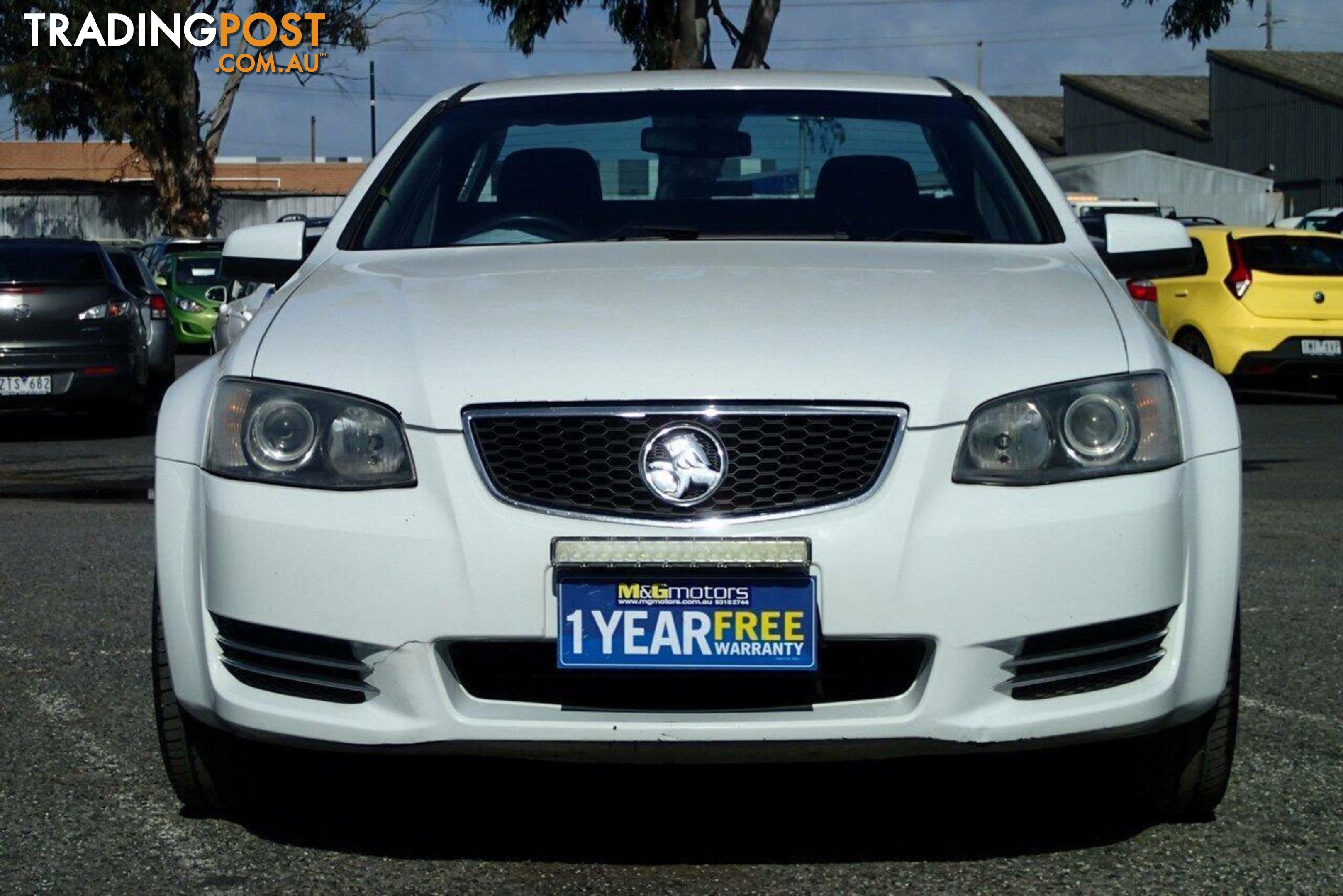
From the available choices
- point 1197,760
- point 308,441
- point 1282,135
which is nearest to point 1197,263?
point 1197,760

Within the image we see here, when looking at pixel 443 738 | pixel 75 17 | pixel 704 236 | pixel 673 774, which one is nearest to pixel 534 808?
pixel 673 774

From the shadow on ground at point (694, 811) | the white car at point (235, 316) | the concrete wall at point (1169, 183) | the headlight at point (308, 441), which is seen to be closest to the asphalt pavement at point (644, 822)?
the shadow on ground at point (694, 811)

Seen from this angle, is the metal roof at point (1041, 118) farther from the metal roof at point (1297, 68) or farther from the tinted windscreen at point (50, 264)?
the tinted windscreen at point (50, 264)

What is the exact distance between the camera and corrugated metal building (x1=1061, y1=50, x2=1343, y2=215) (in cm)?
6156

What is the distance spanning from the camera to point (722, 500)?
11.2ft

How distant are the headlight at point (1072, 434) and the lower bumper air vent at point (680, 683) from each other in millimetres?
335

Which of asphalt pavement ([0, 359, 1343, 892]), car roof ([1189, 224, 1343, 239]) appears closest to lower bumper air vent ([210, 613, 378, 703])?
asphalt pavement ([0, 359, 1343, 892])

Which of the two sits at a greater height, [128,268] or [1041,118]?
[1041,118]

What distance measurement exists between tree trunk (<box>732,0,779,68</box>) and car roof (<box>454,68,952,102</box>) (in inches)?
847

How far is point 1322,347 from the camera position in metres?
16.7

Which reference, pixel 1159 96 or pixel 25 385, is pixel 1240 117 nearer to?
pixel 1159 96

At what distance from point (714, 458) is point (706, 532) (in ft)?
0.43

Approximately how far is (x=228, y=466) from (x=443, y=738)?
0.60 metres

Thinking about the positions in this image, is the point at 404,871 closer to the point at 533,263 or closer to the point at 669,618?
the point at 669,618
